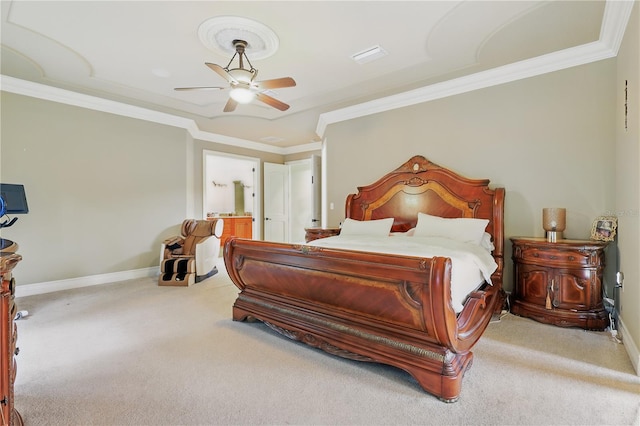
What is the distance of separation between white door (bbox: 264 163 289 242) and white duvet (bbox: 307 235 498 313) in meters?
4.35

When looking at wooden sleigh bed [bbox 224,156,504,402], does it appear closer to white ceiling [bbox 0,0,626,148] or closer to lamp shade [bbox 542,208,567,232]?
lamp shade [bbox 542,208,567,232]

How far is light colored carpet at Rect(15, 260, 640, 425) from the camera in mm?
1652

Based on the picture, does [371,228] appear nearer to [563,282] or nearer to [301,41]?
[563,282]

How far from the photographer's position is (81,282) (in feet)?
14.3

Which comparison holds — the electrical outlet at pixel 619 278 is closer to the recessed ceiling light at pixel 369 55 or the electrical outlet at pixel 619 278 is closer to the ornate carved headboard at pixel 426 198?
the ornate carved headboard at pixel 426 198

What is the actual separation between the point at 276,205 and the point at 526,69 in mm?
5266

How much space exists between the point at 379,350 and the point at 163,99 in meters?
4.39

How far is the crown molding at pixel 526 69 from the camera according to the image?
2.54 m

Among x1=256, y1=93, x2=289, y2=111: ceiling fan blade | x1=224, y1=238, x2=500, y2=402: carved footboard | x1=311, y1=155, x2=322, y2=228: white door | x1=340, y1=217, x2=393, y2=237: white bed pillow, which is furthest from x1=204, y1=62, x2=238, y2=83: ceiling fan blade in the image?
x1=311, y1=155, x2=322, y2=228: white door

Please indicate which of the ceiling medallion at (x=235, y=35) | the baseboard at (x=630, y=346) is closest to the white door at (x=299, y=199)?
the ceiling medallion at (x=235, y=35)

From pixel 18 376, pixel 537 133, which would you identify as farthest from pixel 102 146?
pixel 537 133

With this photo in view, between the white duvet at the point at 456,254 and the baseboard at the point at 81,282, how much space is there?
374 centimetres

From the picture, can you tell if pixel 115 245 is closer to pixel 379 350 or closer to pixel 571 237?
pixel 379 350

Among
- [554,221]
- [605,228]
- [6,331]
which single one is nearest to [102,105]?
[6,331]
